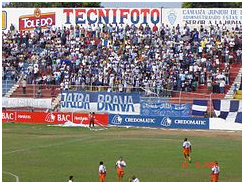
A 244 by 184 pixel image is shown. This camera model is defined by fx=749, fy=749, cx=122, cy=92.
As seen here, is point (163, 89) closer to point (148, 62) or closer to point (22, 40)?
point (148, 62)

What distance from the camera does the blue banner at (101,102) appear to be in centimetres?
5666

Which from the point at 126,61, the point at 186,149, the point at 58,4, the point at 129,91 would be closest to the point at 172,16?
the point at 126,61

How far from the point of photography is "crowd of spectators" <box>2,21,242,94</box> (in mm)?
59781

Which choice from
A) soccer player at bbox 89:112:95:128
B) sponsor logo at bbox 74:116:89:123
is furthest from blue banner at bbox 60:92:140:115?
soccer player at bbox 89:112:95:128

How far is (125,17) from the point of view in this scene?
234 feet

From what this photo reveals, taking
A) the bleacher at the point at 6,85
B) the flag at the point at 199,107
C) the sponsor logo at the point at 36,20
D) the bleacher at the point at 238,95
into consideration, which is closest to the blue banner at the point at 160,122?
the flag at the point at 199,107

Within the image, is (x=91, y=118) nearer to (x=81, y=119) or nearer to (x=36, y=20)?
(x=81, y=119)

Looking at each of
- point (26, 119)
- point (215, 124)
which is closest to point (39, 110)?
point (26, 119)

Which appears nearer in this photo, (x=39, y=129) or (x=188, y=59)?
(x=39, y=129)

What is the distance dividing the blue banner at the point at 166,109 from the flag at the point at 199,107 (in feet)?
1.29

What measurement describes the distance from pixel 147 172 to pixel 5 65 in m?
34.6

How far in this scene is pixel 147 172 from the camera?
110 ft

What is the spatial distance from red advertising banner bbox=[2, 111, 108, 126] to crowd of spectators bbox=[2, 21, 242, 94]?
4079mm

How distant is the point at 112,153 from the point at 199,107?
15.1 metres
